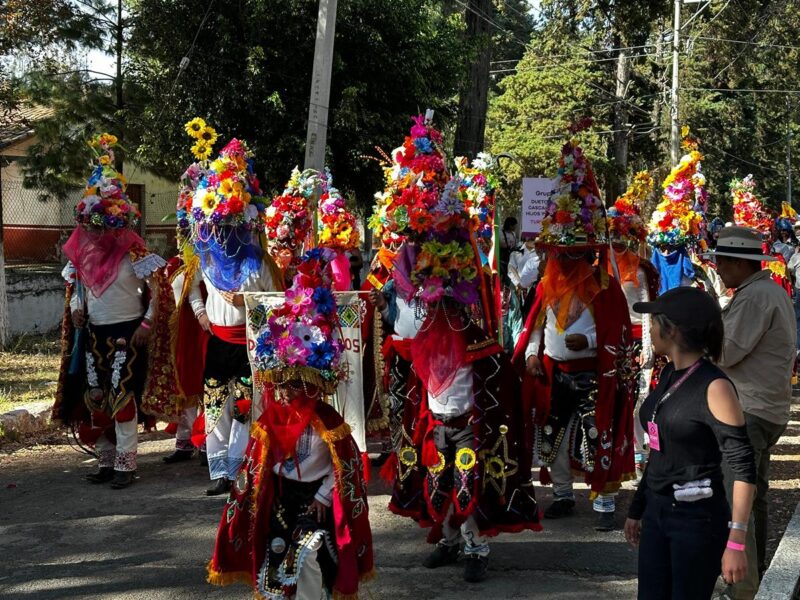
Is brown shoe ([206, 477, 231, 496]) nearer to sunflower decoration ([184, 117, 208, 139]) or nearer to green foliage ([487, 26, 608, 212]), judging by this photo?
sunflower decoration ([184, 117, 208, 139])

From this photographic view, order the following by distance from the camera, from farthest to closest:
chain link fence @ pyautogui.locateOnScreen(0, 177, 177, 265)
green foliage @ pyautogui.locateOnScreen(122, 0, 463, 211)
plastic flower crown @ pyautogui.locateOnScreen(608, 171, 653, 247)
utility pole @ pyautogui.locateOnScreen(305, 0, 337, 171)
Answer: chain link fence @ pyautogui.locateOnScreen(0, 177, 177, 265) < green foliage @ pyautogui.locateOnScreen(122, 0, 463, 211) < utility pole @ pyautogui.locateOnScreen(305, 0, 337, 171) < plastic flower crown @ pyautogui.locateOnScreen(608, 171, 653, 247)

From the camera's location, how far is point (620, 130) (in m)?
32.4

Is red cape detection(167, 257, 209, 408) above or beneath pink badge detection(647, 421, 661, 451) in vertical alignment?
beneath

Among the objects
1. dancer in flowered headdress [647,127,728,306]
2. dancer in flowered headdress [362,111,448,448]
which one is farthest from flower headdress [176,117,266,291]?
dancer in flowered headdress [647,127,728,306]

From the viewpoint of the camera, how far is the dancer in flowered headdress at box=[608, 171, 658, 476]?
324 inches

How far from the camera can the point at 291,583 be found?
4.52m

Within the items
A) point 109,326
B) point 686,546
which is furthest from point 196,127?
point 686,546

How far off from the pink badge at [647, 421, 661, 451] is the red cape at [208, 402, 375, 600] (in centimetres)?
154

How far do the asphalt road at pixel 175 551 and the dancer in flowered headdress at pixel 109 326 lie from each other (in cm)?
44

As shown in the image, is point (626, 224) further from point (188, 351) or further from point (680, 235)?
point (188, 351)

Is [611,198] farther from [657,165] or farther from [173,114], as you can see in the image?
[173,114]

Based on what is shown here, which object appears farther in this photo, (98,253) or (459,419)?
(98,253)

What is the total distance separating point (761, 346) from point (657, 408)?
1.53 metres

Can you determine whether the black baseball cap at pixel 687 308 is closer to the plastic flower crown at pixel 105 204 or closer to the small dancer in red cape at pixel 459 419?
the small dancer in red cape at pixel 459 419
